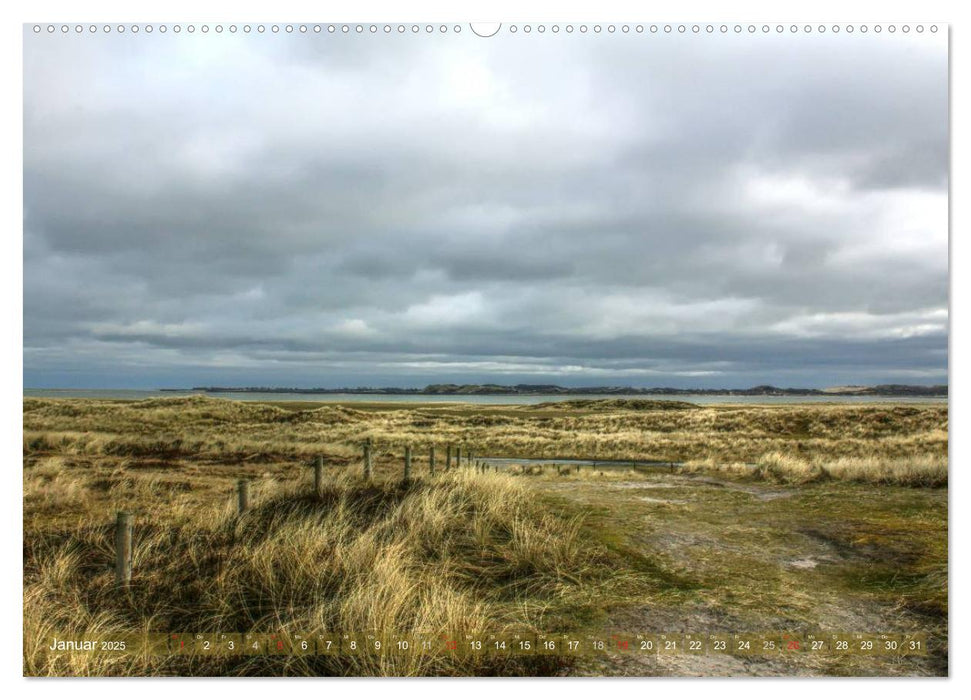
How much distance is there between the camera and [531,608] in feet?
12.7

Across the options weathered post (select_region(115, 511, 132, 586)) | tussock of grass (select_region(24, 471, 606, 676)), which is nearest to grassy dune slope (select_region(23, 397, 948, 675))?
tussock of grass (select_region(24, 471, 606, 676))

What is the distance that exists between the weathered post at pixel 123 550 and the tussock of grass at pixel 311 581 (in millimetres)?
100

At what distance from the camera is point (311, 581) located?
13.4 feet

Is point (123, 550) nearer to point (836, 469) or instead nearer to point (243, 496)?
point (243, 496)

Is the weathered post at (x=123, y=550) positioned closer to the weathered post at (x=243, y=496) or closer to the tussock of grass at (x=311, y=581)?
the tussock of grass at (x=311, y=581)

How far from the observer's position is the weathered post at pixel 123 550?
383cm

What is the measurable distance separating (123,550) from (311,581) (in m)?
1.28

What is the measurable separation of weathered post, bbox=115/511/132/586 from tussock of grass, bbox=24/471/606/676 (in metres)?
0.10

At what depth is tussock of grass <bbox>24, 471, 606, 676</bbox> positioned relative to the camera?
336cm

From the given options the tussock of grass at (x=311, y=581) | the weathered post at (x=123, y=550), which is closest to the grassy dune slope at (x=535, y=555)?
the tussock of grass at (x=311, y=581)

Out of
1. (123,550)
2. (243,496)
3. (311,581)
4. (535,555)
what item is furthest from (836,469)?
(123,550)

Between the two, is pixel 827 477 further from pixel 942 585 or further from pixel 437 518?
pixel 437 518

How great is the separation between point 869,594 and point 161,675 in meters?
4.62

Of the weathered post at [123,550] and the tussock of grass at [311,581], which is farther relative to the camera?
the weathered post at [123,550]
